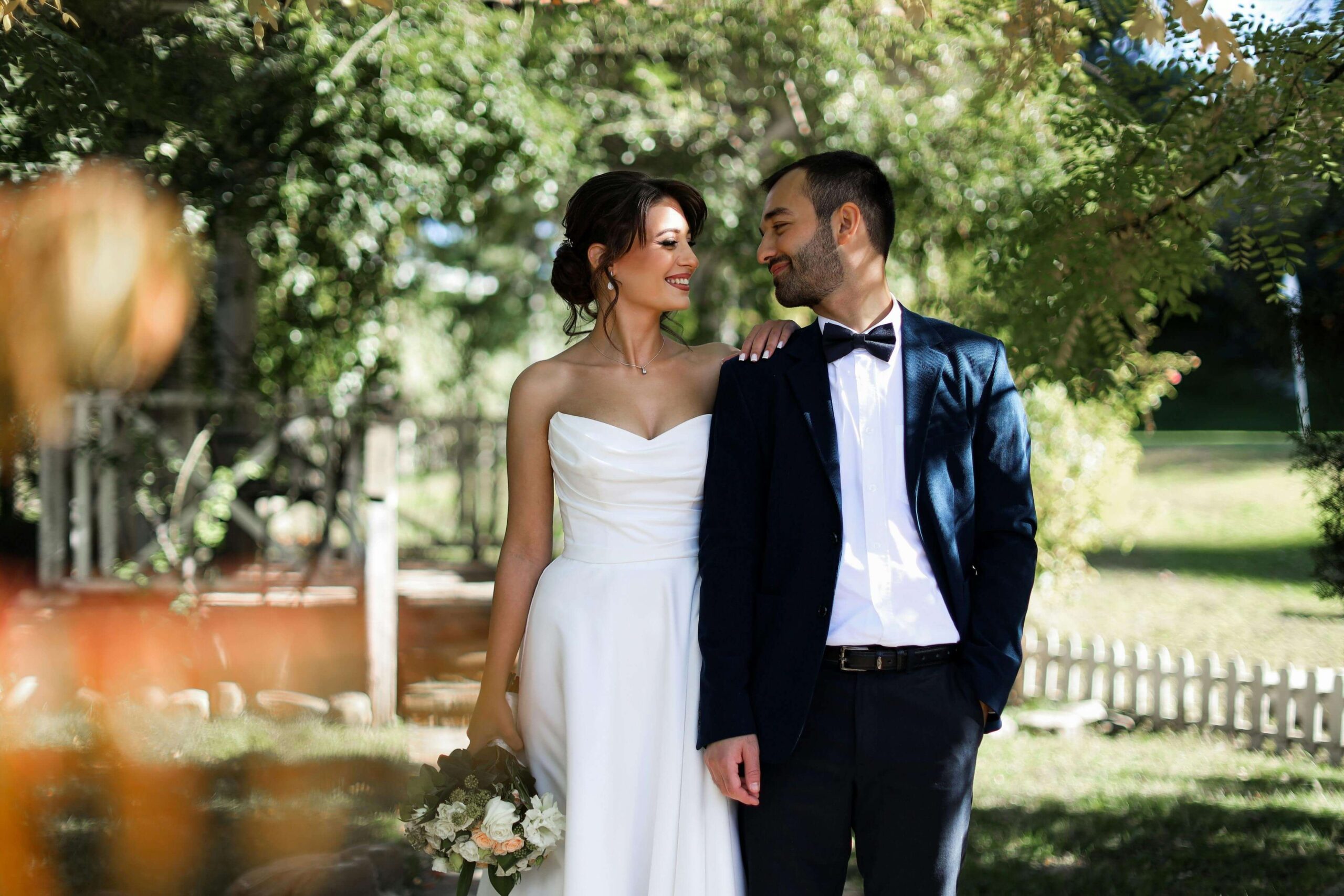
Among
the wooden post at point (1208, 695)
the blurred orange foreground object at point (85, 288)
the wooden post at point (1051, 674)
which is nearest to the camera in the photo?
the blurred orange foreground object at point (85, 288)

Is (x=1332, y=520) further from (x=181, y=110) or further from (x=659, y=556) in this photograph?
(x=181, y=110)

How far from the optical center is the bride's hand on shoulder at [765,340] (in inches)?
112

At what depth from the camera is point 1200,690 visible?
293 inches

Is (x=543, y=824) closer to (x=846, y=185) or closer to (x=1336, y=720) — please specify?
(x=846, y=185)

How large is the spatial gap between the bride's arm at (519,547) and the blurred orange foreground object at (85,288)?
124 inches

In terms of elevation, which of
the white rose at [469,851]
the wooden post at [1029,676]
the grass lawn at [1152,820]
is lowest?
the grass lawn at [1152,820]

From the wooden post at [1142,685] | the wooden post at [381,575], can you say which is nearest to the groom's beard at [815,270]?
the wooden post at [381,575]

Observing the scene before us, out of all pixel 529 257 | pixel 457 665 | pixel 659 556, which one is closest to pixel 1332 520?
pixel 659 556

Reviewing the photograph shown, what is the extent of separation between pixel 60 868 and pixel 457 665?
3.40 meters

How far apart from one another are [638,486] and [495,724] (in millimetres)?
815

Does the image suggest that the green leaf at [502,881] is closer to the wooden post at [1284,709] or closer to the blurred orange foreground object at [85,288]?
the blurred orange foreground object at [85,288]

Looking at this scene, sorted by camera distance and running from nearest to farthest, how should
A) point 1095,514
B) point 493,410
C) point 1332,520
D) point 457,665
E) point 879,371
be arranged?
1. point 879,371
2. point 1332,520
3. point 457,665
4. point 1095,514
5. point 493,410

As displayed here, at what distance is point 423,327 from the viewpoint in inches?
706

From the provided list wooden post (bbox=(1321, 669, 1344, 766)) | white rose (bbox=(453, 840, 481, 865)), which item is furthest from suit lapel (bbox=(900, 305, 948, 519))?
wooden post (bbox=(1321, 669, 1344, 766))
